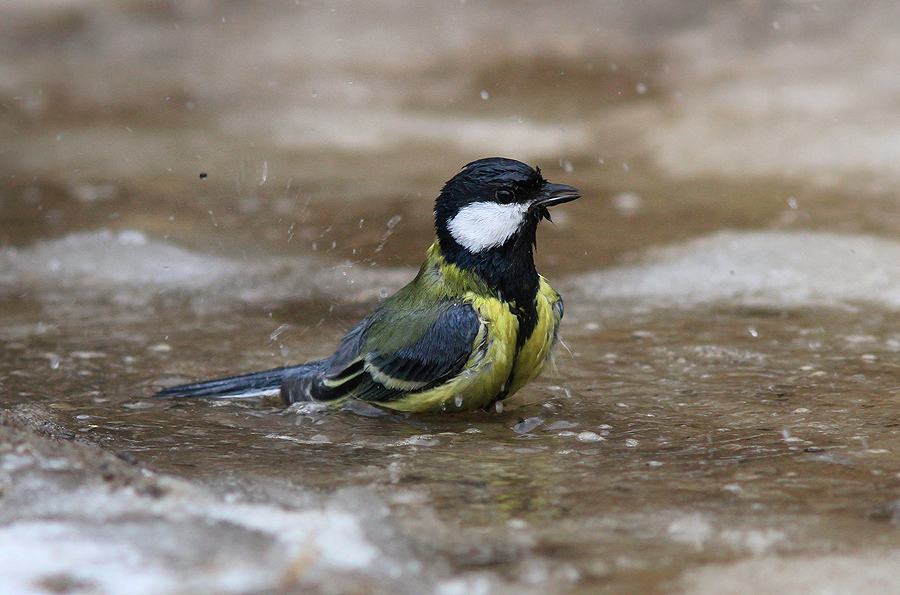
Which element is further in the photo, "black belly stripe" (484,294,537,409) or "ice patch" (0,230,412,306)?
"ice patch" (0,230,412,306)

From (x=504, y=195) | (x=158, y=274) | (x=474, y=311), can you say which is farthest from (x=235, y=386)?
(x=158, y=274)

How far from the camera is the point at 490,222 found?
354 centimetres

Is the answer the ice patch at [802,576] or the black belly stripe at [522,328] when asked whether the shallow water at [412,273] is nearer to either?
the ice patch at [802,576]

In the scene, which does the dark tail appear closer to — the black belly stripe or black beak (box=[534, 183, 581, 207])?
the black belly stripe

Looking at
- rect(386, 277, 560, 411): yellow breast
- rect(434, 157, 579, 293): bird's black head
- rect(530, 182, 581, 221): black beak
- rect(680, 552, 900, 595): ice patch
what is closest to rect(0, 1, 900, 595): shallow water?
rect(680, 552, 900, 595): ice patch

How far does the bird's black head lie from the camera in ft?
11.6

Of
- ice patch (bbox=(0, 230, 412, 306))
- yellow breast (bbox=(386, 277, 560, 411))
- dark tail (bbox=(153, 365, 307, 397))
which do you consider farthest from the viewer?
ice patch (bbox=(0, 230, 412, 306))

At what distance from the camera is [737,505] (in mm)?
2691

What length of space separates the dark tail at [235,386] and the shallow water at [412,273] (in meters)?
0.05

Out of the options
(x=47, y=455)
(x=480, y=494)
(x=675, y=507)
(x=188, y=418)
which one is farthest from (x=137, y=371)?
(x=675, y=507)

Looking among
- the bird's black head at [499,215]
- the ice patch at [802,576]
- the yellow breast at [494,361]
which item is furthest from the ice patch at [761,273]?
the ice patch at [802,576]

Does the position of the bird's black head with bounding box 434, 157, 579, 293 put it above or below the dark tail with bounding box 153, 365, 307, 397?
above

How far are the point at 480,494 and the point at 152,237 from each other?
163 inches

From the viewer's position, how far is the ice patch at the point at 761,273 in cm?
523
